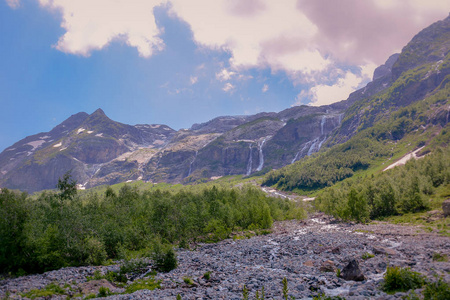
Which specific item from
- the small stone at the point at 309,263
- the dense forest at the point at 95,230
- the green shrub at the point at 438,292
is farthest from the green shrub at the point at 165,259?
the green shrub at the point at 438,292

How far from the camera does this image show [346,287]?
1930 cm

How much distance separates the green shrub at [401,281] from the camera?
15930mm

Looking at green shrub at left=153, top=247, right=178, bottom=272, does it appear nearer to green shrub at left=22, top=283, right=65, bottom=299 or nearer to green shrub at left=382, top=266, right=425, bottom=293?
green shrub at left=22, top=283, right=65, bottom=299

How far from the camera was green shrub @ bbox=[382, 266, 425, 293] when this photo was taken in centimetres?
1593

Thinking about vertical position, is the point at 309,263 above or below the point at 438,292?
below

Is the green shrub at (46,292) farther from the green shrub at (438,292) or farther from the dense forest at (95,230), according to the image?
the green shrub at (438,292)

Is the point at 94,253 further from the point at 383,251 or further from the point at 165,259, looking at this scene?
the point at 383,251

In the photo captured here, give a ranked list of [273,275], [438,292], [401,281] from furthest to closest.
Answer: [273,275]
[401,281]
[438,292]

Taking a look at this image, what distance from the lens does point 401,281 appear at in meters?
16.4

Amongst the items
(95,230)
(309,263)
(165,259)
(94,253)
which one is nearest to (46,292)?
(165,259)

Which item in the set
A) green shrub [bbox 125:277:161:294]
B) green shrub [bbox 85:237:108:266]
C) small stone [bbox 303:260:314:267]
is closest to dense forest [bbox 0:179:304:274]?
green shrub [bbox 85:237:108:266]

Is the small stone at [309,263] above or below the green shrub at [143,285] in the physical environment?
below

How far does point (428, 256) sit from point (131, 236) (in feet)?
164

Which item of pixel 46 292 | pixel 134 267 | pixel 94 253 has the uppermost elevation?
pixel 46 292
